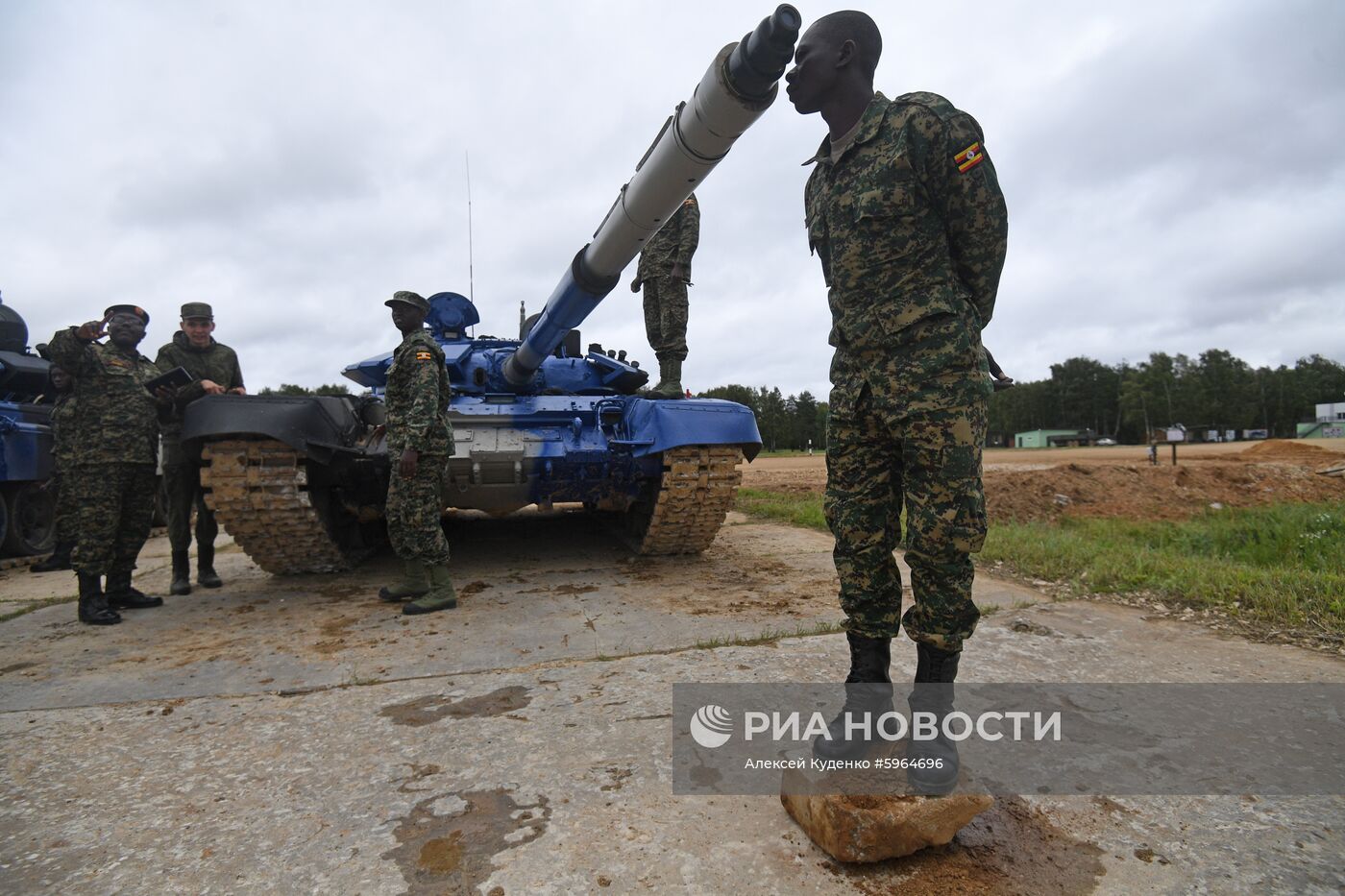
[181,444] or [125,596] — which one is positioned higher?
[181,444]

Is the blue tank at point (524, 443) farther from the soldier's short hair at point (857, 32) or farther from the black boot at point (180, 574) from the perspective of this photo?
the soldier's short hair at point (857, 32)

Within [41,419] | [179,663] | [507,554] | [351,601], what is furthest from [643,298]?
[41,419]

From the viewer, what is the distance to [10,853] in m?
1.72

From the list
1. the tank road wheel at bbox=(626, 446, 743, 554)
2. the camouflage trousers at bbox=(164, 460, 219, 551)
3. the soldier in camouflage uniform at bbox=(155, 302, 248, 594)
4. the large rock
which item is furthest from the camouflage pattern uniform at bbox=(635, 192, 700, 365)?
the large rock

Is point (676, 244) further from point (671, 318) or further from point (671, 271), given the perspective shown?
point (671, 318)

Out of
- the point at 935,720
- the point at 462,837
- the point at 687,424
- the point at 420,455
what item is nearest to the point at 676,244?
the point at 687,424

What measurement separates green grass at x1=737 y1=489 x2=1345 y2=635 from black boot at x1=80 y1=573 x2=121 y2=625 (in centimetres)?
543

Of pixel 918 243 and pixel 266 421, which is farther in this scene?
pixel 266 421

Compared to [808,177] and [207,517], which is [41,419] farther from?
[808,177]

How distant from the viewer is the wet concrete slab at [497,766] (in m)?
1.60

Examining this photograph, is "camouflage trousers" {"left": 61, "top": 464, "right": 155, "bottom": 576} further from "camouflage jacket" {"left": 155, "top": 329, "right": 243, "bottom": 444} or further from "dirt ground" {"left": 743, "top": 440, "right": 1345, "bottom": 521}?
"dirt ground" {"left": 743, "top": 440, "right": 1345, "bottom": 521}

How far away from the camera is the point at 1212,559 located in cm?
487

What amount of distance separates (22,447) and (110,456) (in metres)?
3.71

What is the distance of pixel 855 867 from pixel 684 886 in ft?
1.25
